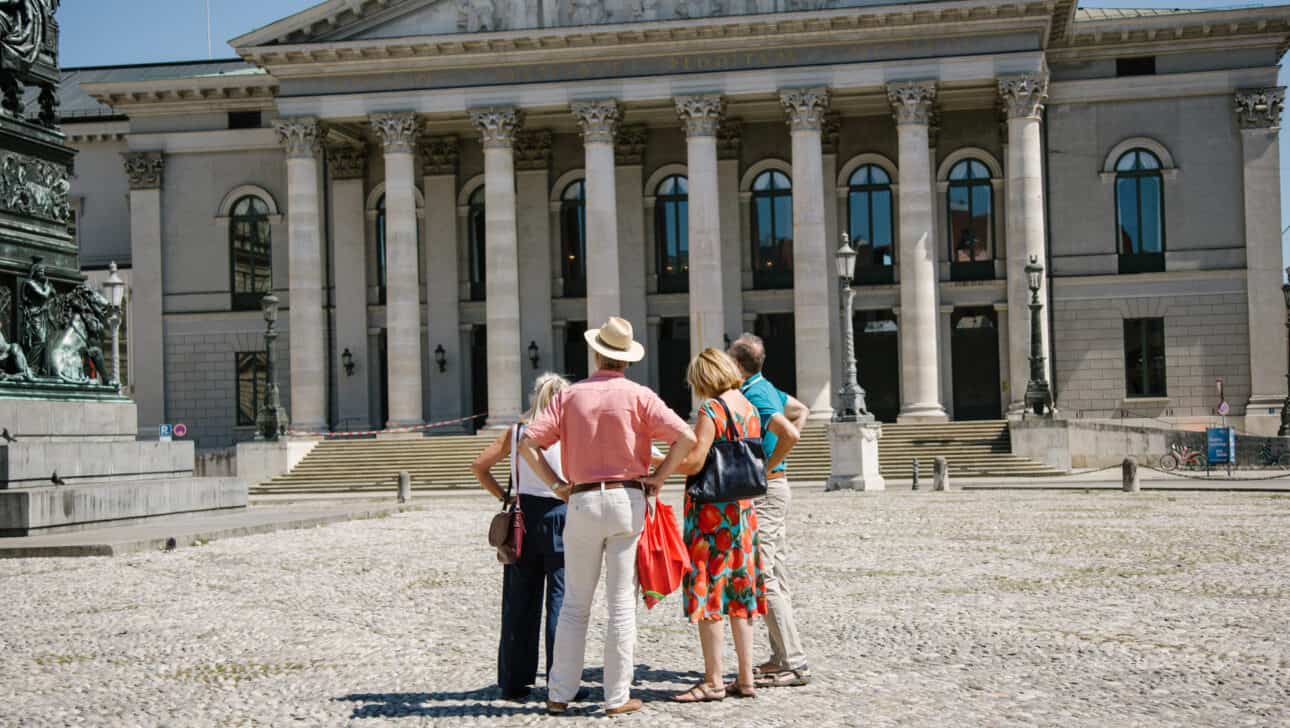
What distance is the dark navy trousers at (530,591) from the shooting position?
9148 millimetres

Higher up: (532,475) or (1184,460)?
(532,475)

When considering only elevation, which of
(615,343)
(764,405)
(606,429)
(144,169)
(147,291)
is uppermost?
(144,169)

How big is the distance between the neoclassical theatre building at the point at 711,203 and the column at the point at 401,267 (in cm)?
9

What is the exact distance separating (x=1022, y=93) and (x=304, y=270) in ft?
76.6

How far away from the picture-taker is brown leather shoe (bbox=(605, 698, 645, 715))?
852 centimetres

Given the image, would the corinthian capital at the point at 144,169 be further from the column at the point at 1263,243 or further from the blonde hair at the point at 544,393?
the blonde hair at the point at 544,393

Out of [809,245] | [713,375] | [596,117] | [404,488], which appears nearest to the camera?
[713,375]

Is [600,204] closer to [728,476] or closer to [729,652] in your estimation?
[729,652]

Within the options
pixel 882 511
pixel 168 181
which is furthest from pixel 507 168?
pixel 882 511

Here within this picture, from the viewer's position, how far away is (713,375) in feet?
29.7

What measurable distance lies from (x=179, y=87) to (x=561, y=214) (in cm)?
1410

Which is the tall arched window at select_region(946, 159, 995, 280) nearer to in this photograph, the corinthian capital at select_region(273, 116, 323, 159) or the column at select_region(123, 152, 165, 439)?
the corinthian capital at select_region(273, 116, 323, 159)

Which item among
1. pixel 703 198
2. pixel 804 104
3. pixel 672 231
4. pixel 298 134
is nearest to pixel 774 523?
pixel 703 198

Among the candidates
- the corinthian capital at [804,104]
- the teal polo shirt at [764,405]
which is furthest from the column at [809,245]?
the teal polo shirt at [764,405]
